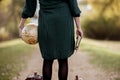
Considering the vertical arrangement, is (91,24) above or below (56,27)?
below

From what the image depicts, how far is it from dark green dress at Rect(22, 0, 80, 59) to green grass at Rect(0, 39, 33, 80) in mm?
2301

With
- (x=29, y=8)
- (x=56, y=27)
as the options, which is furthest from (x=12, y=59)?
(x=56, y=27)

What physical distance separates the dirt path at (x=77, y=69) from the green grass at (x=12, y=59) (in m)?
0.17

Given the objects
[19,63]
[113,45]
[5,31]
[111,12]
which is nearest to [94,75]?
[19,63]

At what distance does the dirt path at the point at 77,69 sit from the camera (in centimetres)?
726

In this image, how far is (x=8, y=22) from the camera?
16047 millimetres

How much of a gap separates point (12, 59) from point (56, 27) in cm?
468

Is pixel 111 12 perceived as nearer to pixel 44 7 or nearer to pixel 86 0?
pixel 86 0

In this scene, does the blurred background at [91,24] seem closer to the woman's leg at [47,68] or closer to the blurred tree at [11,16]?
the blurred tree at [11,16]

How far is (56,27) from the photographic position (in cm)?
496

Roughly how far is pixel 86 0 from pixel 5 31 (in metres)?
3.04

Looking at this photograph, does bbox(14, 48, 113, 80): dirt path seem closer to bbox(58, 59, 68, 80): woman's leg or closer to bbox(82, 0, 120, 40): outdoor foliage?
bbox(58, 59, 68, 80): woman's leg

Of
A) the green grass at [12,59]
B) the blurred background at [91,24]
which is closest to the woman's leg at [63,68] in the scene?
the green grass at [12,59]

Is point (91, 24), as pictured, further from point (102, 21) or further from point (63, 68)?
point (63, 68)
